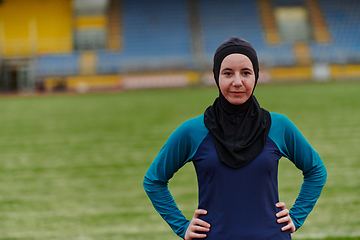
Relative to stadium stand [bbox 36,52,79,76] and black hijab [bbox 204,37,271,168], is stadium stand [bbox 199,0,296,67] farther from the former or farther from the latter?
black hijab [bbox 204,37,271,168]

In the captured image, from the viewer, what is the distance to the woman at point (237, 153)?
5.00 feet

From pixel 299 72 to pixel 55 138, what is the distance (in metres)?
20.3

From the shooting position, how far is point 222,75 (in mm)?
1575

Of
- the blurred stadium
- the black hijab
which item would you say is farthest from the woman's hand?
the blurred stadium

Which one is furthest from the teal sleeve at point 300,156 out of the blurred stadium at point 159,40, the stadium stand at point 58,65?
the stadium stand at point 58,65

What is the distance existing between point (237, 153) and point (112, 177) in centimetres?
415

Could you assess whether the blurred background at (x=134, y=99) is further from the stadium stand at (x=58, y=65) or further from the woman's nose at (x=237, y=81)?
the woman's nose at (x=237, y=81)

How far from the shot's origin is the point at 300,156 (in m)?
1.66

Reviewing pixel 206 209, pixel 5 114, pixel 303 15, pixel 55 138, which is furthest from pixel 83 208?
pixel 303 15

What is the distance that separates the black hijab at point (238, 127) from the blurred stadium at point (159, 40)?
23.3 m

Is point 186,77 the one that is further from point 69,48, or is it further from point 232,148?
point 232,148

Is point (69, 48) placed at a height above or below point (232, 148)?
above

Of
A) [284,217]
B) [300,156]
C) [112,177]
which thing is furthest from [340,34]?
[284,217]

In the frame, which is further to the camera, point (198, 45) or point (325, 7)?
point (325, 7)
